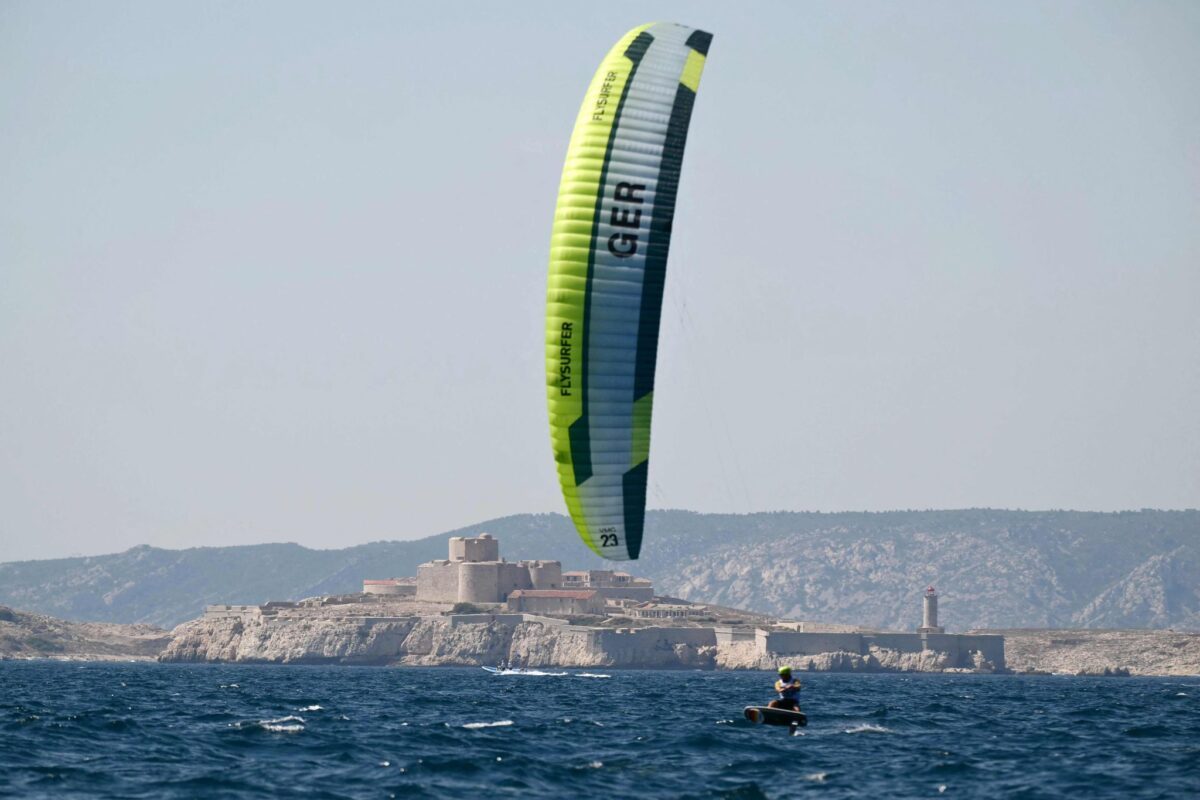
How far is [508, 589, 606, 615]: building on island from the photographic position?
634 feet

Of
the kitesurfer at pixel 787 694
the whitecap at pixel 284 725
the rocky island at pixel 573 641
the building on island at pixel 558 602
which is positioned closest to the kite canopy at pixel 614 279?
the kitesurfer at pixel 787 694

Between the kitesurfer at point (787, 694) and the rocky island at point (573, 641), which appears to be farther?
the rocky island at point (573, 641)

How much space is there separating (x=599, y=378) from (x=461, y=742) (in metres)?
12.4

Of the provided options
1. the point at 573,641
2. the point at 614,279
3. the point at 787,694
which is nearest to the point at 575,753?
the point at 787,694

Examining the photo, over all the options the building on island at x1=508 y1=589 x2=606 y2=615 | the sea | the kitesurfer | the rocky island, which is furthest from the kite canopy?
the building on island at x1=508 y1=589 x2=606 y2=615

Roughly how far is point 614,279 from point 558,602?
16060 centimetres

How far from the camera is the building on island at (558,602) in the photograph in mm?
193250

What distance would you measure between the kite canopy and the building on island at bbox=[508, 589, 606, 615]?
155838 mm

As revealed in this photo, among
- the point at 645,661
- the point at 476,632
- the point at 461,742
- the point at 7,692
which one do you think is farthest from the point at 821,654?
the point at 461,742

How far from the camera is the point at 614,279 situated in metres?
35.3

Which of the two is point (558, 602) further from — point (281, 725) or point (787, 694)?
point (787, 694)

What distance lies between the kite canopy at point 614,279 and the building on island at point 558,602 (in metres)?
156

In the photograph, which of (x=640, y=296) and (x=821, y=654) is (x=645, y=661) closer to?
(x=821, y=654)

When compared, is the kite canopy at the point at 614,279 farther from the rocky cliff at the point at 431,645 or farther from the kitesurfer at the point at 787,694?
the rocky cliff at the point at 431,645
